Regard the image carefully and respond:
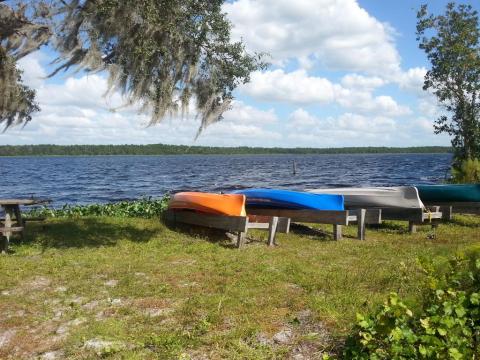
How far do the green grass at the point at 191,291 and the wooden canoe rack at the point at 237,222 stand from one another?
1.20 ft

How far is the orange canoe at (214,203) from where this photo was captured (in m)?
11.4

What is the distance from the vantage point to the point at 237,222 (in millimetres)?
10617

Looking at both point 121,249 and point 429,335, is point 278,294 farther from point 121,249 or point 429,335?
point 121,249

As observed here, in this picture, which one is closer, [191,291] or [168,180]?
[191,291]

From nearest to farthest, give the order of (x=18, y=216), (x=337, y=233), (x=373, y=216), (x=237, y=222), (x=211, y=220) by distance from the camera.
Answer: (x=237, y=222) < (x=18, y=216) < (x=211, y=220) < (x=337, y=233) < (x=373, y=216)

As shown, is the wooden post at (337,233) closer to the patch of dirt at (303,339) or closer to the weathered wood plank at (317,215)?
the weathered wood plank at (317,215)

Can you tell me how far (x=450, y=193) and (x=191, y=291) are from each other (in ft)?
34.3

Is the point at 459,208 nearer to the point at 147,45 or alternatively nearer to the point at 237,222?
the point at 237,222

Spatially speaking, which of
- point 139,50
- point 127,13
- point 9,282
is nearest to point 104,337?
point 9,282

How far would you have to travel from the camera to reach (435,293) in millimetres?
4215

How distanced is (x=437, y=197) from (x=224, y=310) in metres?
10.9

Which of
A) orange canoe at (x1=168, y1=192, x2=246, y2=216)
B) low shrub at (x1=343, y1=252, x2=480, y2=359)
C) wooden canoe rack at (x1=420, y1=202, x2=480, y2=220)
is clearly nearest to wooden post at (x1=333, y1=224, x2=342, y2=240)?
orange canoe at (x1=168, y1=192, x2=246, y2=216)

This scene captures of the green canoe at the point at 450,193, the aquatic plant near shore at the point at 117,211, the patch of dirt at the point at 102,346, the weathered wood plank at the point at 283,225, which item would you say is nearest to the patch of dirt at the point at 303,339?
the patch of dirt at the point at 102,346

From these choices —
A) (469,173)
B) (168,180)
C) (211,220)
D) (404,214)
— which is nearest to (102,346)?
(211,220)
